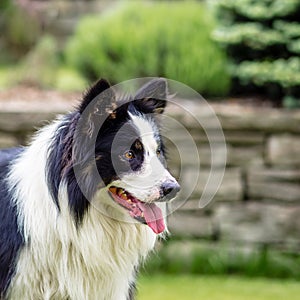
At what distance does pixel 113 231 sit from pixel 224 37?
339 centimetres

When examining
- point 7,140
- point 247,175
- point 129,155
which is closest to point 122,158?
point 129,155

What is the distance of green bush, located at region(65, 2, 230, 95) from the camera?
7168 mm

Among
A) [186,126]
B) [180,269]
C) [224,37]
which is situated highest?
[224,37]

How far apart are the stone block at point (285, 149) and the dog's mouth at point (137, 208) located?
2877 millimetres

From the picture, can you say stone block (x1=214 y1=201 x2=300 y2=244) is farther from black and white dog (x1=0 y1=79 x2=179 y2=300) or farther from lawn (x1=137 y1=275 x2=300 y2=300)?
black and white dog (x1=0 y1=79 x2=179 y2=300)

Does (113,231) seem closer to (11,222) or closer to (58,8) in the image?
(11,222)

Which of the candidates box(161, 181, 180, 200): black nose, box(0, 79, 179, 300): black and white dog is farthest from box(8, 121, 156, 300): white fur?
box(161, 181, 180, 200): black nose

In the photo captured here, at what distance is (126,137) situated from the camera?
3.77 meters

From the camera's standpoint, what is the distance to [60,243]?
3.93 meters

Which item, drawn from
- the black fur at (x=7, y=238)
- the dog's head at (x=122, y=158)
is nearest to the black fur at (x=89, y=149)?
the dog's head at (x=122, y=158)

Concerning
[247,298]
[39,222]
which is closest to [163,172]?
[39,222]

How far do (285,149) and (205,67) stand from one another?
43.8 inches

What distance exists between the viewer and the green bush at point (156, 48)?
7168mm

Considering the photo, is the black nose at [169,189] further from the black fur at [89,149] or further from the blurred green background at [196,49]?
the blurred green background at [196,49]
